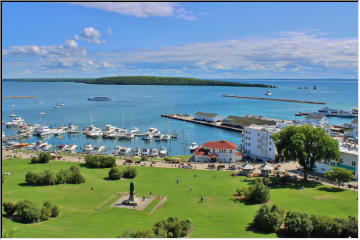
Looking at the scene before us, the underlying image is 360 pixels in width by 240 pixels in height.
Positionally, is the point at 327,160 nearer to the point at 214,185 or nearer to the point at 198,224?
the point at 214,185

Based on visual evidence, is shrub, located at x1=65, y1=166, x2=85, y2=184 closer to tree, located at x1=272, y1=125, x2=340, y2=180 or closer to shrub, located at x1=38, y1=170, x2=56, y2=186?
shrub, located at x1=38, y1=170, x2=56, y2=186

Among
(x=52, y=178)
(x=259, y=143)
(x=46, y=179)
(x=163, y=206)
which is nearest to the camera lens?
(x=163, y=206)

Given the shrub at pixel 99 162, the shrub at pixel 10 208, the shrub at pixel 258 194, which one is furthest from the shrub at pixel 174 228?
the shrub at pixel 99 162

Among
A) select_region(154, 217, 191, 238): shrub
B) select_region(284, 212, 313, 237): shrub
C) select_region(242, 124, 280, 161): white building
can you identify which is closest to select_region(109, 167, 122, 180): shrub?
select_region(154, 217, 191, 238): shrub

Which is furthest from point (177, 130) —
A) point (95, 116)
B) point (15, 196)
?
point (15, 196)

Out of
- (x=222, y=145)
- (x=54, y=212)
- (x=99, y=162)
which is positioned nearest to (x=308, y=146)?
(x=222, y=145)

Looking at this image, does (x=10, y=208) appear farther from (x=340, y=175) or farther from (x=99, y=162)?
(x=340, y=175)
